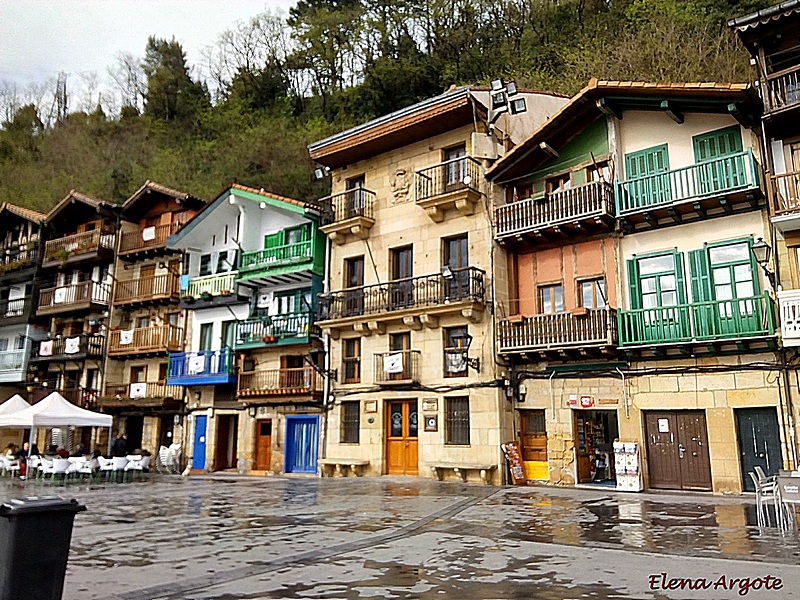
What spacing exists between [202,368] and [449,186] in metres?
12.6

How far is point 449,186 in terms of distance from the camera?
2152 centimetres

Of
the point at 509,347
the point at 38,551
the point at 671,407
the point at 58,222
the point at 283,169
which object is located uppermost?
the point at 283,169

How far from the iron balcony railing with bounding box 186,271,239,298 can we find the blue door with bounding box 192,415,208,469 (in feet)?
16.8

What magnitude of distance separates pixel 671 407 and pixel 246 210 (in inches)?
711

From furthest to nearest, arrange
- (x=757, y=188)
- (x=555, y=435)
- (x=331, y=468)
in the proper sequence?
1. (x=331, y=468)
2. (x=555, y=435)
3. (x=757, y=188)

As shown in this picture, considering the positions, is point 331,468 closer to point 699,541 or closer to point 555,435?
point 555,435

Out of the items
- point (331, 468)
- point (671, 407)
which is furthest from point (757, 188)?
point (331, 468)

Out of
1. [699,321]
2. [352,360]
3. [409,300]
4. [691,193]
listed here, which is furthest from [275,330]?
[691,193]

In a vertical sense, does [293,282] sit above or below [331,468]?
above

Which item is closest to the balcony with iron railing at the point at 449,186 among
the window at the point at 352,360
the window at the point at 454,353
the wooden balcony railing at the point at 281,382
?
the window at the point at 454,353

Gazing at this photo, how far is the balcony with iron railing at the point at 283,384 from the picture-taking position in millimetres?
23922

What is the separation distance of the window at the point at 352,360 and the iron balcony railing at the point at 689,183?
10058 millimetres

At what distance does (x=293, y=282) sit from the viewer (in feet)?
85.5

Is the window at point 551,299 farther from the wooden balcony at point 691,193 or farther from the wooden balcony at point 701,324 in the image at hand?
→ the wooden balcony at point 691,193
